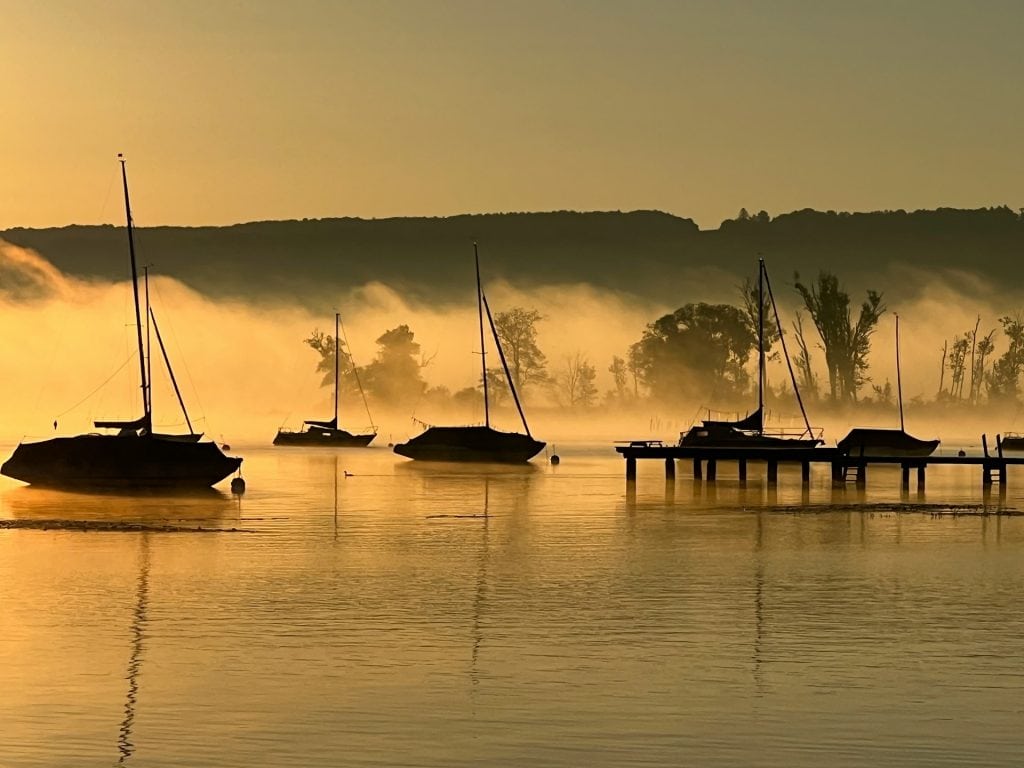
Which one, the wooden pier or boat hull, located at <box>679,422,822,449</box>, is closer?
the wooden pier

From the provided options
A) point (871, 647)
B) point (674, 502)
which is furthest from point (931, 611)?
point (674, 502)

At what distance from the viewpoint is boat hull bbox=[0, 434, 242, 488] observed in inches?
3346

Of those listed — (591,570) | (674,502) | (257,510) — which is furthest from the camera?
(674,502)

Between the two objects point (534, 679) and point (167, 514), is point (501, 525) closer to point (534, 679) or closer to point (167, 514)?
point (167, 514)

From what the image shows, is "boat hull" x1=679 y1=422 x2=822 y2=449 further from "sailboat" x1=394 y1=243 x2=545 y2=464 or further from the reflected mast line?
the reflected mast line

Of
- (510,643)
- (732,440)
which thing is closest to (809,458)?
(732,440)

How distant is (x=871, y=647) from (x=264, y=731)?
12.8 m

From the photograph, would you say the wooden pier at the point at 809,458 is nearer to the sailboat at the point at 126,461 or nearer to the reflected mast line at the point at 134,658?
the sailboat at the point at 126,461

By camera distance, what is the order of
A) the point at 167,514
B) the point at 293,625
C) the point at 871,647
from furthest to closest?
the point at 167,514, the point at 293,625, the point at 871,647

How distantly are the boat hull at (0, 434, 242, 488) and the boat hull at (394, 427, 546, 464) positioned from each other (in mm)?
45102

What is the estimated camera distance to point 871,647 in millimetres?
33125

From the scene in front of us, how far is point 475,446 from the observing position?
134 m

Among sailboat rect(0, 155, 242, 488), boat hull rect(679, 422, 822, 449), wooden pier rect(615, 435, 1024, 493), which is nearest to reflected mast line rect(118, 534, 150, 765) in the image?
sailboat rect(0, 155, 242, 488)

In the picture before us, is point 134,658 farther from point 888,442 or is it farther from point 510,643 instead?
point 888,442
